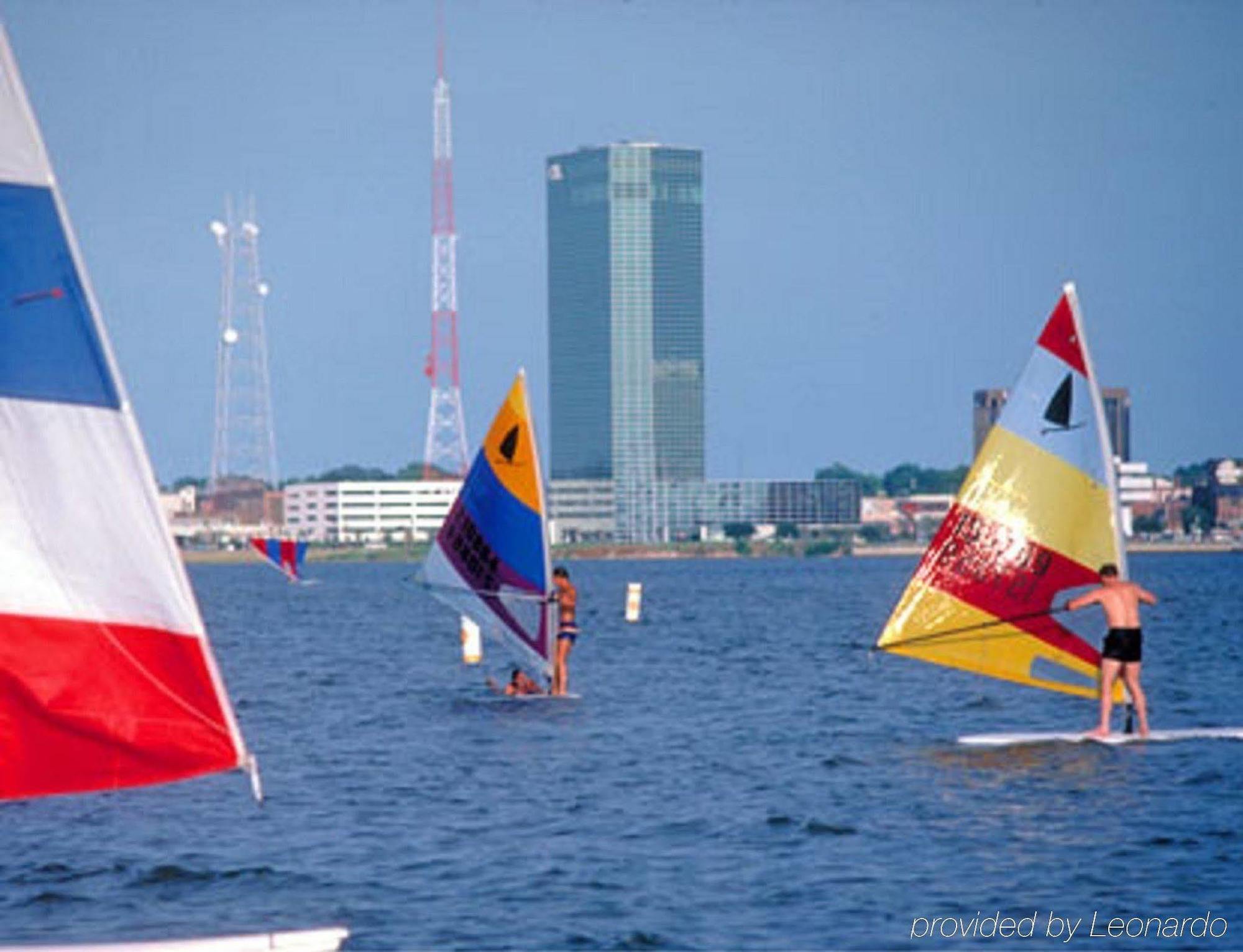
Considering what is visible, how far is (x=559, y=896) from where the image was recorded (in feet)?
60.3

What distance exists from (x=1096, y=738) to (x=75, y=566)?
1922 centimetres

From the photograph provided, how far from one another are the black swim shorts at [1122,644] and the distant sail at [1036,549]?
1129 millimetres

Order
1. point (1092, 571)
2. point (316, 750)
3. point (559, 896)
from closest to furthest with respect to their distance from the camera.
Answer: point (559, 896)
point (1092, 571)
point (316, 750)

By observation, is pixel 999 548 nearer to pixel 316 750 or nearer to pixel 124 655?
pixel 316 750

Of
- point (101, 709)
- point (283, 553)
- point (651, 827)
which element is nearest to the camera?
point (101, 709)

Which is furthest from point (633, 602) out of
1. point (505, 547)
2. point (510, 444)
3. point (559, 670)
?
point (505, 547)

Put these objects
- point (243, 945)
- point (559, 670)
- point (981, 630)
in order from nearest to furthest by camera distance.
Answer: point (243, 945)
point (981, 630)
point (559, 670)

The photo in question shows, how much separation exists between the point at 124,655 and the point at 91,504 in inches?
29.5

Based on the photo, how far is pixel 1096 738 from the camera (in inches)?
1108

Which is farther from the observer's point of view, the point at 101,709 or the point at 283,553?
the point at 283,553

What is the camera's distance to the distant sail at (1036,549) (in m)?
27.7

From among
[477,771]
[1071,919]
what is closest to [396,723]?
[477,771]

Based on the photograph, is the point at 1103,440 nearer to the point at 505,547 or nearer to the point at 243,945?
the point at 505,547

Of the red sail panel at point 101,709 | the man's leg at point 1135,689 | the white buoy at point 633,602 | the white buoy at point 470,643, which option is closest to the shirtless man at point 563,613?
the man's leg at point 1135,689
